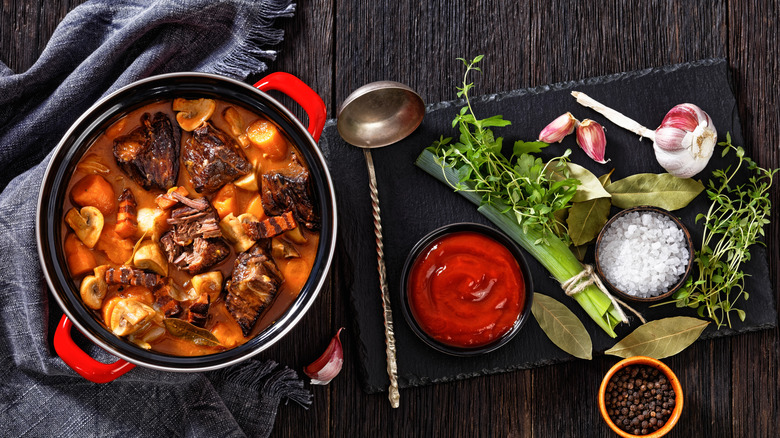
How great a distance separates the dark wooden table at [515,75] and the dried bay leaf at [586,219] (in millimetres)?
467

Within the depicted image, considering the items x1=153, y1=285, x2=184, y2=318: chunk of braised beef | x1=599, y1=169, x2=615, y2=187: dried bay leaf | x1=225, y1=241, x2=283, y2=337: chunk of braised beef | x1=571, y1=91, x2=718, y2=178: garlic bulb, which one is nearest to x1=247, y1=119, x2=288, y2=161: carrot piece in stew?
x1=225, y1=241, x2=283, y2=337: chunk of braised beef

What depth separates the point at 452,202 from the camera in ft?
7.32

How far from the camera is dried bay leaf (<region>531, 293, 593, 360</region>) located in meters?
2.20

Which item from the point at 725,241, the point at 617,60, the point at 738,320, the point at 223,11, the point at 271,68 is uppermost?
the point at 223,11

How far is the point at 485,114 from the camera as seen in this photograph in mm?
2271

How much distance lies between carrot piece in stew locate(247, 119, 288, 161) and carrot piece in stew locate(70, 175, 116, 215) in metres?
0.44

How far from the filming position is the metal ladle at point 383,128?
82.6 inches

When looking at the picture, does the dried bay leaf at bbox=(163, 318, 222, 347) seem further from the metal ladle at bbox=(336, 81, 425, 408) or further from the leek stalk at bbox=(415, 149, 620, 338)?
the leek stalk at bbox=(415, 149, 620, 338)

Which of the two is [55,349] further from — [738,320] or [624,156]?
[738,320]

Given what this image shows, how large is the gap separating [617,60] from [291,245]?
1.41 meters

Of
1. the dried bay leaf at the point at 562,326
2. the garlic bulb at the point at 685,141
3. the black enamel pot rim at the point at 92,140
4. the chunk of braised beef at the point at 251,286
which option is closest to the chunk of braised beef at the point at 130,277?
the black enamel pot rim at the point at 92,140

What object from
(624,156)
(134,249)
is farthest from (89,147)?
(624,156)

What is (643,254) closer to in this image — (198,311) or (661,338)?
(661,338)

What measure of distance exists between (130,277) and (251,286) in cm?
34
